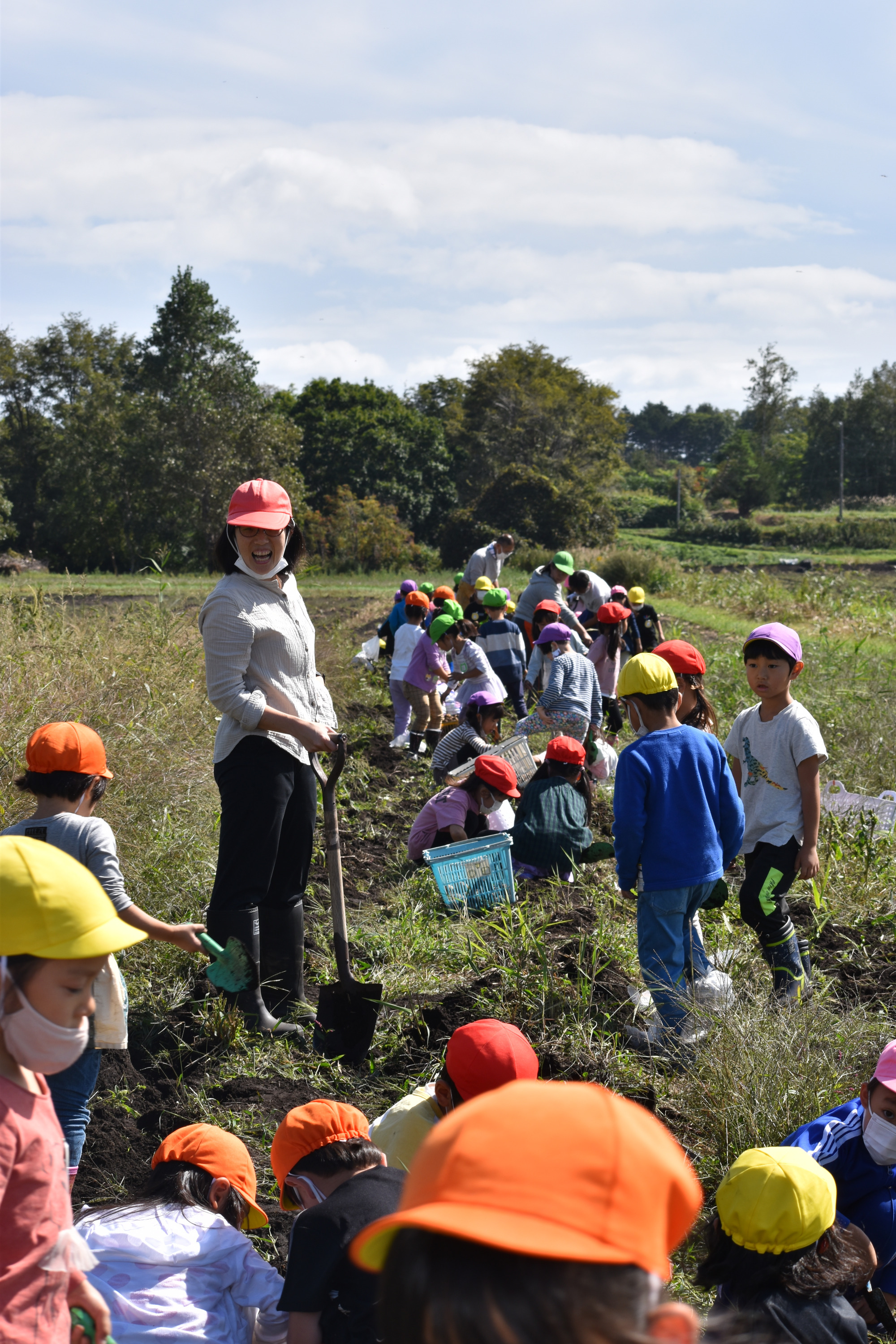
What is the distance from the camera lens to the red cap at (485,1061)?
2471 mm

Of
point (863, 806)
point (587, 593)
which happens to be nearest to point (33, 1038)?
point (863, 806)

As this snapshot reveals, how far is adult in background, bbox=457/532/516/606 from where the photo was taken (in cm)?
1207

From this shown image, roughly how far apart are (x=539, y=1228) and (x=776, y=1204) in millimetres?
1468

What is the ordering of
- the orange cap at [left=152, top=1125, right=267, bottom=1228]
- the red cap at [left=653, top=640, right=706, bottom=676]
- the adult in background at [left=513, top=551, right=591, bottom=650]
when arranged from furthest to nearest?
the adult in background at [left=513, top=551, right=591, bottom=650], the red cap at [left=653, top=640, right=706, bottom=676], the orange cap at [left=152, top=1125, right=267, bottom=1228]

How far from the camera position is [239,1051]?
382 centimetres

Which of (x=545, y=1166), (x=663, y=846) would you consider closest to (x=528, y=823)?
(x=663, y=846)

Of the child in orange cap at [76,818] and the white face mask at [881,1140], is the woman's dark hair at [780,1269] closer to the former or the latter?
the white face mask at [881,1140]

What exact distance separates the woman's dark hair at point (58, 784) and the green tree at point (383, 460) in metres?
39.8

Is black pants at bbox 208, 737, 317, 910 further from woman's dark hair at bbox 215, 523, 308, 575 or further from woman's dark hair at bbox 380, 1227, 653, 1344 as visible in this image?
woman's dark hair at bbox 380, 1227, 653, 1344

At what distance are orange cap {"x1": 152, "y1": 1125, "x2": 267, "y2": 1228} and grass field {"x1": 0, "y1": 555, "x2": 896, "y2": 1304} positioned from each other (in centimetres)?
55

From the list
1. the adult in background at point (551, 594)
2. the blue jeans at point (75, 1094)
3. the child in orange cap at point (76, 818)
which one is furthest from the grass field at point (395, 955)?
the adult in background at point (551, 594)

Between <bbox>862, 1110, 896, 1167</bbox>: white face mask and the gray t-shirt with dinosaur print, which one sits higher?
the gray t-shirt with dinosaur print

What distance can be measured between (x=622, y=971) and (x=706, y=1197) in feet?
4.63

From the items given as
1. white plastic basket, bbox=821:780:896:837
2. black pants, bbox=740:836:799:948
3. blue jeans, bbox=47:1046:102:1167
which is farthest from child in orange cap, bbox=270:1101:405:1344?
white plastic basket, bbox=821:780:896:837
